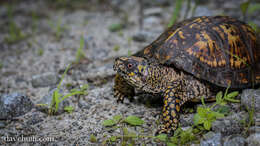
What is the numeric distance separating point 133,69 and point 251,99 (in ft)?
4.02

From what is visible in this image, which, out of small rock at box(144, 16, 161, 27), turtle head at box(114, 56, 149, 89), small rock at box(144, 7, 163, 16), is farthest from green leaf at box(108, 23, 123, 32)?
turtle head at box(114, 56, 149, 89)

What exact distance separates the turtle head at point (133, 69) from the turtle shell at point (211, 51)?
27 centimetres

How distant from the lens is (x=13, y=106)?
9.14ft

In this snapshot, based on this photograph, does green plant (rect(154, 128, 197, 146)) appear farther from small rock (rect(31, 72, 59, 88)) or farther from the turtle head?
small rock (rect(31, 72, 59, 88))

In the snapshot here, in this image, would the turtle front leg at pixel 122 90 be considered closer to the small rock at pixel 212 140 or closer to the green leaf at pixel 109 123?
the green leaf at pixel 109 123

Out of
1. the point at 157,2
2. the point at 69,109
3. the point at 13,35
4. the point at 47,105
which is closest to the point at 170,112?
the point at 69,109

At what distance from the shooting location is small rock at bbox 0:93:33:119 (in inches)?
108

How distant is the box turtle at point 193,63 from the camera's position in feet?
8.30

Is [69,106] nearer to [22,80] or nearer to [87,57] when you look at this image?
[22,80]

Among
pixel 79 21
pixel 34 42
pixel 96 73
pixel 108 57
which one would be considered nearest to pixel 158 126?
pixel 96 73

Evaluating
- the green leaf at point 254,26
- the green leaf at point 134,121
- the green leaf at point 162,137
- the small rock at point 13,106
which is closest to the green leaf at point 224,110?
the green leaf at point 162,137

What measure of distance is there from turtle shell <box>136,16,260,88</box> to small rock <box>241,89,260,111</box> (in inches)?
10.3

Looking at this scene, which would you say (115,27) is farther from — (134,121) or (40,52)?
(134,121)

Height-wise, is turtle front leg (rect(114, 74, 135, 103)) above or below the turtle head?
below
